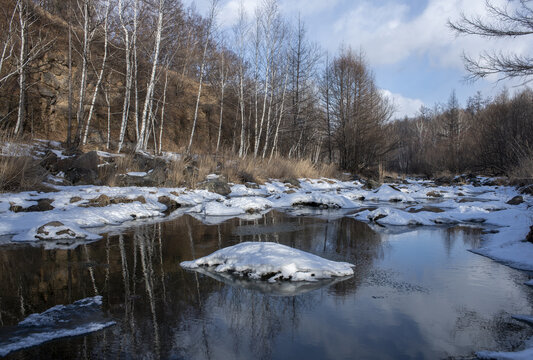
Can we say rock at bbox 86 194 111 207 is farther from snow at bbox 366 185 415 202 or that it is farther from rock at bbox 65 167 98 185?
snow at bbox 366 185 415 202

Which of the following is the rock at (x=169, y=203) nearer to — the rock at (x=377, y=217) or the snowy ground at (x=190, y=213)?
the snowy ground at (x=190, y=213)

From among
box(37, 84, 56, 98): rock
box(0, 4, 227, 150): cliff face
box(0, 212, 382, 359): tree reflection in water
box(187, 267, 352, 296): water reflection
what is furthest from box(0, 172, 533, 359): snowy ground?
box(37, 84, 56, 98): rock

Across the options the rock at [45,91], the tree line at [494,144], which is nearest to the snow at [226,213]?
the tree line at [494,144]

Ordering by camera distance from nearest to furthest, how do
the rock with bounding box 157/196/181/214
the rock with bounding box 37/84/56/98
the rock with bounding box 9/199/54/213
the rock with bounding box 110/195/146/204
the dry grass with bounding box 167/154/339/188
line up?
the rock with bounding box 9/199/54/213 → the rock with bounding box 110/195/146/204 → the rock with bounding box 157/196/181/214 → the dry grass with bounding box 167/154/339/188 → the rock with bounding box 37/84/56/98

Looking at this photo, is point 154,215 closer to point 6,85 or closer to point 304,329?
point 304,329

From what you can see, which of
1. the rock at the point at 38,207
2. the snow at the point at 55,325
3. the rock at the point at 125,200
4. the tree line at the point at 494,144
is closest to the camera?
the snow at the point at 55,325

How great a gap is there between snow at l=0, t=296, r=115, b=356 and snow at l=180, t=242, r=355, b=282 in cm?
141

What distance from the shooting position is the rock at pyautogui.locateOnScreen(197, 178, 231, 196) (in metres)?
11.9

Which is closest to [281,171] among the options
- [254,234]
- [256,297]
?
[254,234]

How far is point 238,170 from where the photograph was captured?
14.7 metres

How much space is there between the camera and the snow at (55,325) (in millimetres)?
2316

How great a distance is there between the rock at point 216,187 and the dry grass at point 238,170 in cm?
33

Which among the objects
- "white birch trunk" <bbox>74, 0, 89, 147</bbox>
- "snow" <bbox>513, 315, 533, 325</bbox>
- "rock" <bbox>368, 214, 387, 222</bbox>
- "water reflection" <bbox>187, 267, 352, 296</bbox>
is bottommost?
"snow" <bbox>513, 315, 533, 325</bbox>

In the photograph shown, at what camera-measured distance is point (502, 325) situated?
2.71 meters
